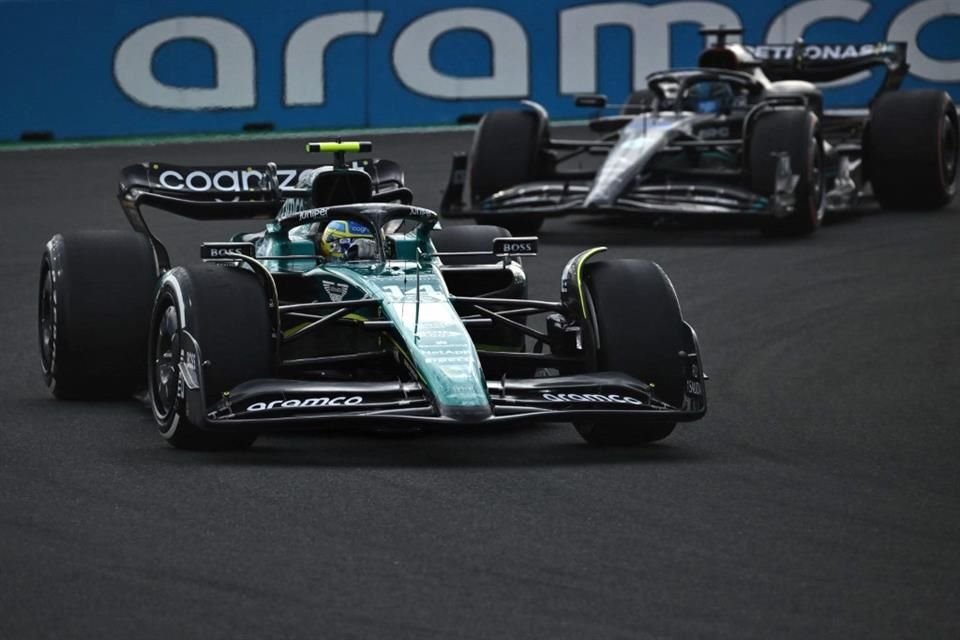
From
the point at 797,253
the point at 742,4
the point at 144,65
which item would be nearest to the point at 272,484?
the point at 797,253

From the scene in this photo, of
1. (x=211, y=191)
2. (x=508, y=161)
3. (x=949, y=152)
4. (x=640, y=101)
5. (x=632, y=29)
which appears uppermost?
(x=632, y=29)

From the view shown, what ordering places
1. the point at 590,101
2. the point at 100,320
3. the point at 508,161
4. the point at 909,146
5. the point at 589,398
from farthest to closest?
the point at 909,146, the point at 590,101, the point at 508,161, the point at 100,320, the point at 589,398

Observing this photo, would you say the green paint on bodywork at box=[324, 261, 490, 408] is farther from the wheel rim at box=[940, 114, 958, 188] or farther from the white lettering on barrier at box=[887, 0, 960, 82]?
the white lettering on barrier at box=[887, 0, 960, 82]

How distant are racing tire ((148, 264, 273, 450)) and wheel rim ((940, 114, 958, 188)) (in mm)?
11612

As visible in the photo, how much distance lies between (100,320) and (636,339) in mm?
2574

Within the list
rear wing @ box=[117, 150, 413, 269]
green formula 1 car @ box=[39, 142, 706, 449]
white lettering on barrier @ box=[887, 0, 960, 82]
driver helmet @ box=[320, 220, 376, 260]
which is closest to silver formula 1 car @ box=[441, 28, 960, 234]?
rear wing @ box=[117, 150, 413, 269]

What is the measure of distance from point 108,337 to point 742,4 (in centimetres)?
1710

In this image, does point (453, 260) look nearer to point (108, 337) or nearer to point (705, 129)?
point (108, 337)

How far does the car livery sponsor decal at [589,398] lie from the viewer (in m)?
8.11

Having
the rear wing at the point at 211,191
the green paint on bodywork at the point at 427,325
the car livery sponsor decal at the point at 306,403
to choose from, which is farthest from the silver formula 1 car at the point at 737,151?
the car livery sponsor decal at the point at 306,403

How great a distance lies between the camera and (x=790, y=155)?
1644cm

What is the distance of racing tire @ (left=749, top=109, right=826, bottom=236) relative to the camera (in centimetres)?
1636

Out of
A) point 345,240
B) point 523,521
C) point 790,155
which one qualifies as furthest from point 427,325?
point 790,155

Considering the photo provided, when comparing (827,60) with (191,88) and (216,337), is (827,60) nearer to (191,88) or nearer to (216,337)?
(191,88)
